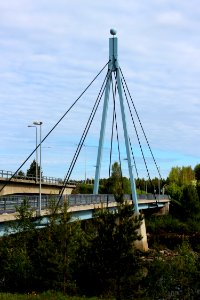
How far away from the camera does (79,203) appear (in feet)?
180

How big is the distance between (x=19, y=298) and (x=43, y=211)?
19.5m

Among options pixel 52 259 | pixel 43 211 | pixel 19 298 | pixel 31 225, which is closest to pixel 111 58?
pixel 43 211

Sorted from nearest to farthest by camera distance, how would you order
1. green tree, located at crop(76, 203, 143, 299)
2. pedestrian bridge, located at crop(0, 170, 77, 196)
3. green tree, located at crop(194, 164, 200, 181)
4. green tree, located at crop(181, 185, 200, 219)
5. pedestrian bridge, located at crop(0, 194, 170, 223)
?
green tree, located at crop(76, 203, 143, 299), pedestrian bridge, located at crop(0, 194, 170, 223), pedestrian bridge, located at crop(0, 170, 77, 196), green tree, located at crop(181, 185, 200, 219), green tree, located at crop(194, 164, 200, 181)

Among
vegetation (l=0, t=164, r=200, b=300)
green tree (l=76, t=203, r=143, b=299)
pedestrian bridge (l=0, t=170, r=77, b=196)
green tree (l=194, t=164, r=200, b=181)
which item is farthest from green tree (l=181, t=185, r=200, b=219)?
green tree (l=194, t=164, r=200, b=181)

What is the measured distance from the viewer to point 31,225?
32812mm

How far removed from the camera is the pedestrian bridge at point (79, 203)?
36406 mm

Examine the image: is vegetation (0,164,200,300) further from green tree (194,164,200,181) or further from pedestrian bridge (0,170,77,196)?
green tree (194,164,200,181)

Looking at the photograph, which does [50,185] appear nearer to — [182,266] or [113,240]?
[182,266]

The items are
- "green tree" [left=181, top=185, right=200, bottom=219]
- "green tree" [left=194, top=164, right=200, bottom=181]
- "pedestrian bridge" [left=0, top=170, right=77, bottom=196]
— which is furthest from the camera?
"green tree" [left=194, top=164, right=200, bottom=181]

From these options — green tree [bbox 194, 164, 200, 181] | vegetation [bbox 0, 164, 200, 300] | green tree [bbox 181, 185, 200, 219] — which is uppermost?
green tree [bbox 194, 164, 200, 181]

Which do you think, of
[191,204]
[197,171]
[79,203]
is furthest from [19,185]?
[197,171]

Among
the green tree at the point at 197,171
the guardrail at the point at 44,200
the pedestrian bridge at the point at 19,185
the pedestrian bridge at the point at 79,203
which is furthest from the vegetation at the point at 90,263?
Result: the green tree at the point at 197,171

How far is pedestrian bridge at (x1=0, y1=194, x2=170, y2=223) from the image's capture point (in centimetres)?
3641

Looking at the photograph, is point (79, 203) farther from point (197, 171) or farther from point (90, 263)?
point (197, 171)
